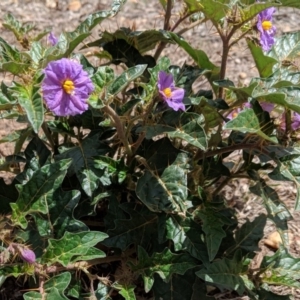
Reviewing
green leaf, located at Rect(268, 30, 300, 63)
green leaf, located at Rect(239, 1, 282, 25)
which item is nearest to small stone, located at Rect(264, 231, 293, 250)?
green leaf, located at Rect(268, 30, 300, 63)

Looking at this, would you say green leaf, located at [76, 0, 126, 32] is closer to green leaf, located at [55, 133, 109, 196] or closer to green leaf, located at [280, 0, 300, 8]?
green leaf, located at [55, 133, 109, 196]

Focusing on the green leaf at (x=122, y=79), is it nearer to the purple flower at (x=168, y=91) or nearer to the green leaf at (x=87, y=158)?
the purple flower at (x=168, y=91)

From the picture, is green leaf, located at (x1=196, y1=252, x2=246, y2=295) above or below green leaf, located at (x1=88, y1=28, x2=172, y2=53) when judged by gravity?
below

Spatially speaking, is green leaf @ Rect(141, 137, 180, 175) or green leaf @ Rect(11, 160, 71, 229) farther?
green leaf @ Rect(141, 137, 180, 175)

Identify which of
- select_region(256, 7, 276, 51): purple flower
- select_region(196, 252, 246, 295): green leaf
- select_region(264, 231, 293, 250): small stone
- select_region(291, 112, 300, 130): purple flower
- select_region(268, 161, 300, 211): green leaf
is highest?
select_region(256, 7, 276, 51): purple flower

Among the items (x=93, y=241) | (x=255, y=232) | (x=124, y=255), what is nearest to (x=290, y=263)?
(x=255, y=232)

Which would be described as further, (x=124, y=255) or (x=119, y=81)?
(x=124, y=255)

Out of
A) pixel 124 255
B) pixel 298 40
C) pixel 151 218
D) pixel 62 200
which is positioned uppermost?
pixel 298 40

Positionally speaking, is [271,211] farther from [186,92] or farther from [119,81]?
[119,81]
